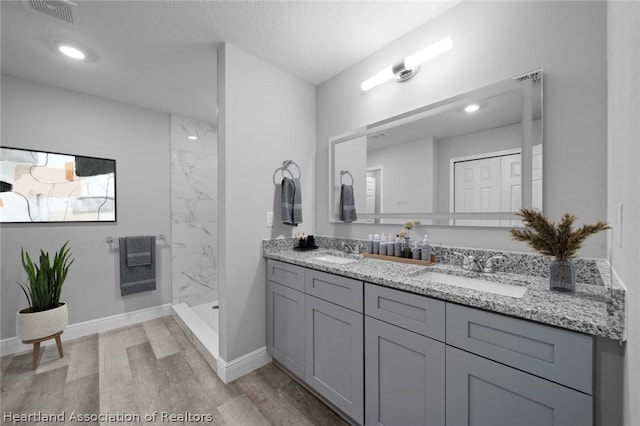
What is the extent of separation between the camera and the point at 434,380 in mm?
1047

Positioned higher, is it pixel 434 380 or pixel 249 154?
pixel 249 154

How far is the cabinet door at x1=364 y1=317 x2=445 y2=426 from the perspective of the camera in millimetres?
1046

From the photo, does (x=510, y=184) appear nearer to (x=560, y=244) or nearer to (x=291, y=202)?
(x=560, y=244)

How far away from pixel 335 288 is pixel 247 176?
1093 millimetres

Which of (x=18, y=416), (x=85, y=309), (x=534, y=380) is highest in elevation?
(x=534, y=380)

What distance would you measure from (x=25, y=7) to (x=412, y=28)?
2348 mm

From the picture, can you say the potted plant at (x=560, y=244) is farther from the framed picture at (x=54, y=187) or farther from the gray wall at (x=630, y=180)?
the framed picture at (x=54, y=187)

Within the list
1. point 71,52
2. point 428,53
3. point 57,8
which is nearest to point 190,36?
point 57,8

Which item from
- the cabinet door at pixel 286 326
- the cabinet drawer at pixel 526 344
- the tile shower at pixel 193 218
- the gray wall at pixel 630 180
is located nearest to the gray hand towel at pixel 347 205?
the cabinet door at pixel 286 326

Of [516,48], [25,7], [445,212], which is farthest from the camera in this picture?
Answer: [445,212]

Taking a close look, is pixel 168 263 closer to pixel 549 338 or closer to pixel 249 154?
pixel 249 154

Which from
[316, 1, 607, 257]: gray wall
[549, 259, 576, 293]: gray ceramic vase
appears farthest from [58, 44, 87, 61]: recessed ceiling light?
[549, 259, 576, 293]: gray ceramic vase

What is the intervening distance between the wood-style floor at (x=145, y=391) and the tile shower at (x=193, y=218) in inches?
33.6

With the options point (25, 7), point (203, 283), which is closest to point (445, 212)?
point (25, 7)
